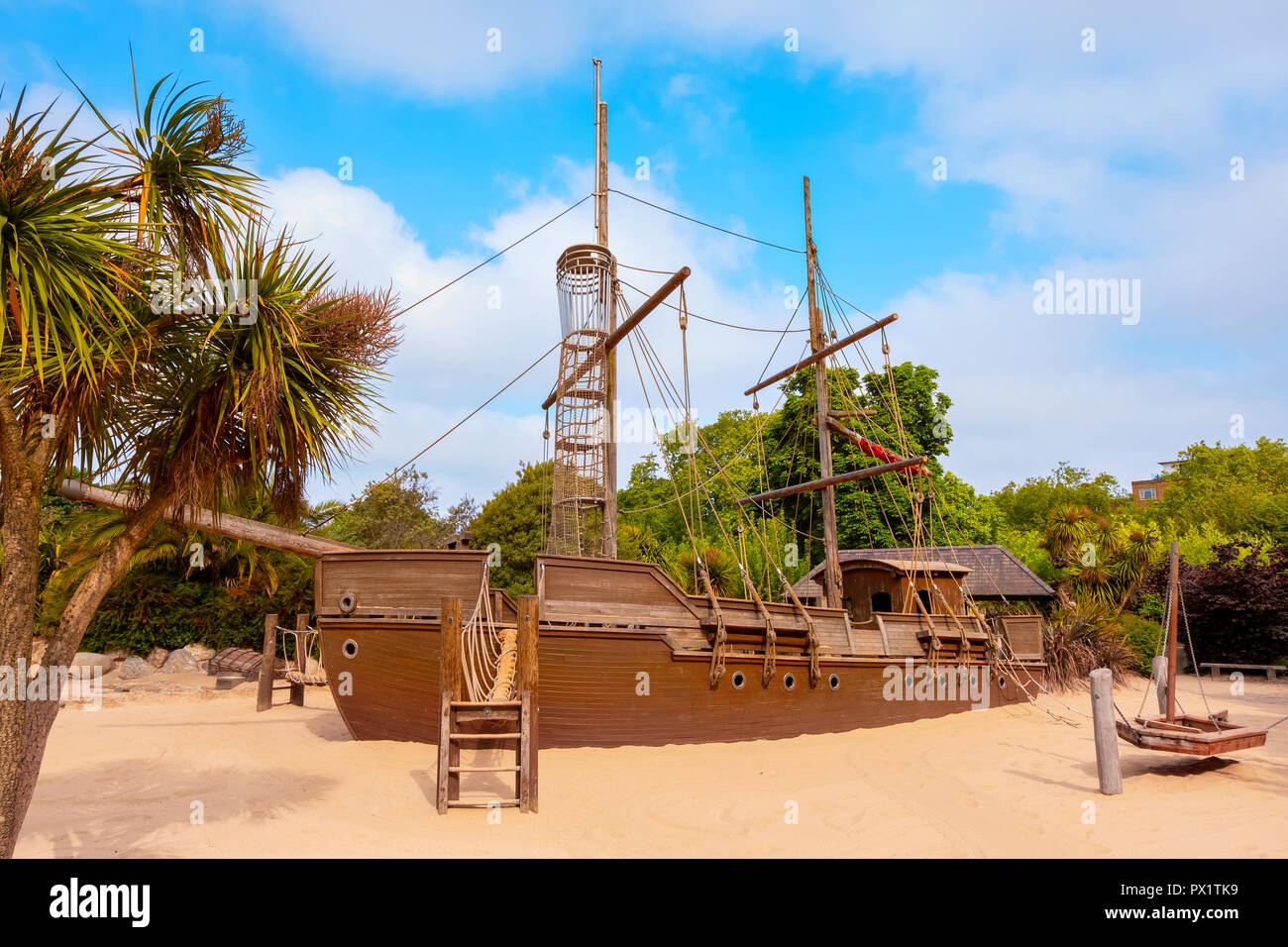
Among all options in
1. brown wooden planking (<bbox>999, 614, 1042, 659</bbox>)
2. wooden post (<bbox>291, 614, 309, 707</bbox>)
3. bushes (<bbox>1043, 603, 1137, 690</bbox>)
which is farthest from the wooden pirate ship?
bushes (<bbox>1043, 603, 1137, 690</bbox>)

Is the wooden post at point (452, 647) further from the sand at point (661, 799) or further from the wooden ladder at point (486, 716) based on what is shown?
the sand at point (661, 799)

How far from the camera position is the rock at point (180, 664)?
55.1 feet

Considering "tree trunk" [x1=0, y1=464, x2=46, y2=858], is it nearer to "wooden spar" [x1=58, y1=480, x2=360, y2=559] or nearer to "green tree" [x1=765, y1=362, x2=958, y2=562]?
"wooden spar" [x1=58, y1=480, x2=360, y2=559]

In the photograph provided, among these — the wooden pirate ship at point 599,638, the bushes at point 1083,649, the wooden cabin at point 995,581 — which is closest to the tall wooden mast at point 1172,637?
the wooden pirate ship at point 599,638

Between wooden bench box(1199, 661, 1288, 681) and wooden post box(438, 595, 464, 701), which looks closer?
wooden post box(438, 595, 464, 701)

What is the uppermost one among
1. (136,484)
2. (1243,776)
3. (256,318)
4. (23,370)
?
(256,318)

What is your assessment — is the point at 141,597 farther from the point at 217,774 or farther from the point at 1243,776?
the point at 1243,776

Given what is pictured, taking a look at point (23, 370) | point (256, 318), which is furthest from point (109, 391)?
point (256, 318)

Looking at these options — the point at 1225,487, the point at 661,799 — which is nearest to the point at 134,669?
the point at 661,799

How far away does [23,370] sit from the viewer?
3.85 meters

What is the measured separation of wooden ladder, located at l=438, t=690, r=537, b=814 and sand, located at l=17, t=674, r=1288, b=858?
0.17 m

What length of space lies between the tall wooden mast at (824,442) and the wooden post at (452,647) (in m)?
9.37

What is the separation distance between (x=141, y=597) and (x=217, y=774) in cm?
1153

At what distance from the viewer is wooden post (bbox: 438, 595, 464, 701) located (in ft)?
25.5
